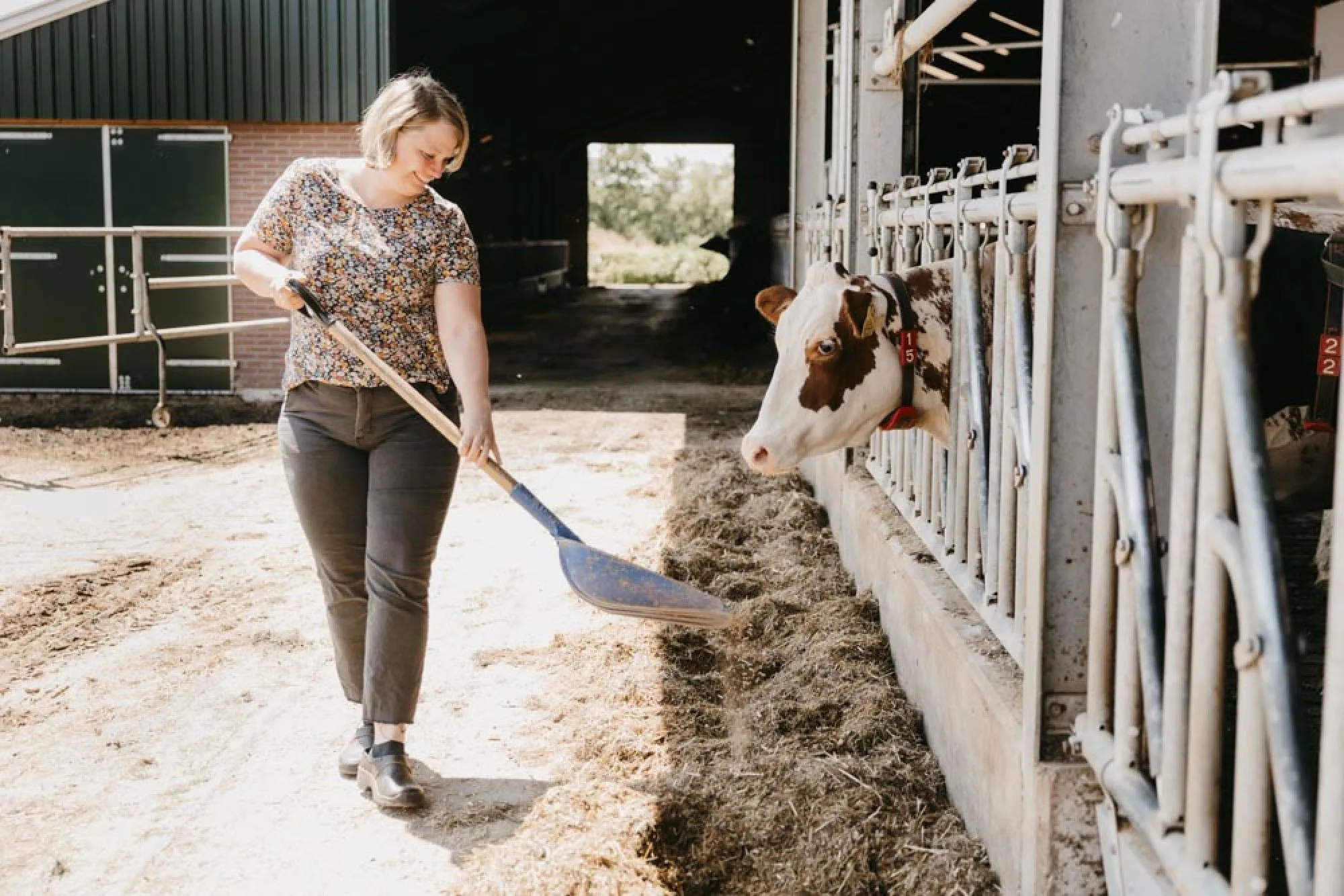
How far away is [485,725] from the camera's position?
14.4ft

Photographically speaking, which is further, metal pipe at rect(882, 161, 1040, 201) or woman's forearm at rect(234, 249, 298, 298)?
woman's forearm at rect(234, 249, 298, 298)

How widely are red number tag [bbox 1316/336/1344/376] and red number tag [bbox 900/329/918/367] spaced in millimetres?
1327

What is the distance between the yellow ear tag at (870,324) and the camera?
4.21m

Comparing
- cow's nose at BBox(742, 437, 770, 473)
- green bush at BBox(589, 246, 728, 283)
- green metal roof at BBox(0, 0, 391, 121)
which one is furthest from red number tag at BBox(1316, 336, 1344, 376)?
green bush at BBox(589, 246, 728, 283)

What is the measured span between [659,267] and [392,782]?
42.5m

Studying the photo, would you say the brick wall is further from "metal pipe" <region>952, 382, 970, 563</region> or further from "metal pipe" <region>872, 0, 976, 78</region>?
"metal pipe" <region>952, 382, 970, 563</region>

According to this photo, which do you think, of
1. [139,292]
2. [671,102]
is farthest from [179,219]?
[671,102]

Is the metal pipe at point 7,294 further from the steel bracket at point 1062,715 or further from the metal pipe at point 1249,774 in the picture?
the metal pipe at point 1249,774

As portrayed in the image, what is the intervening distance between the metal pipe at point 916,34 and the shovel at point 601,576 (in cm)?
183

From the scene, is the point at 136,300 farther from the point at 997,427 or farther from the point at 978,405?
the point at 997,427

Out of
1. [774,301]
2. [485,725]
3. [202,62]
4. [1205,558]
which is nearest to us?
[1205,558]

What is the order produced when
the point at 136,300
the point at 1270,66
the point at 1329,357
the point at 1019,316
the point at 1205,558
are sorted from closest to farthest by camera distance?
the point at 1205,558, the point at 1329,357, the point at 1019,316, the point at 1270,66, the point at 136,300

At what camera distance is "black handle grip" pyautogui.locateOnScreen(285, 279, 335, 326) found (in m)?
3.64

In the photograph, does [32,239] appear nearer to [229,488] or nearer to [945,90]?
[229,488]
